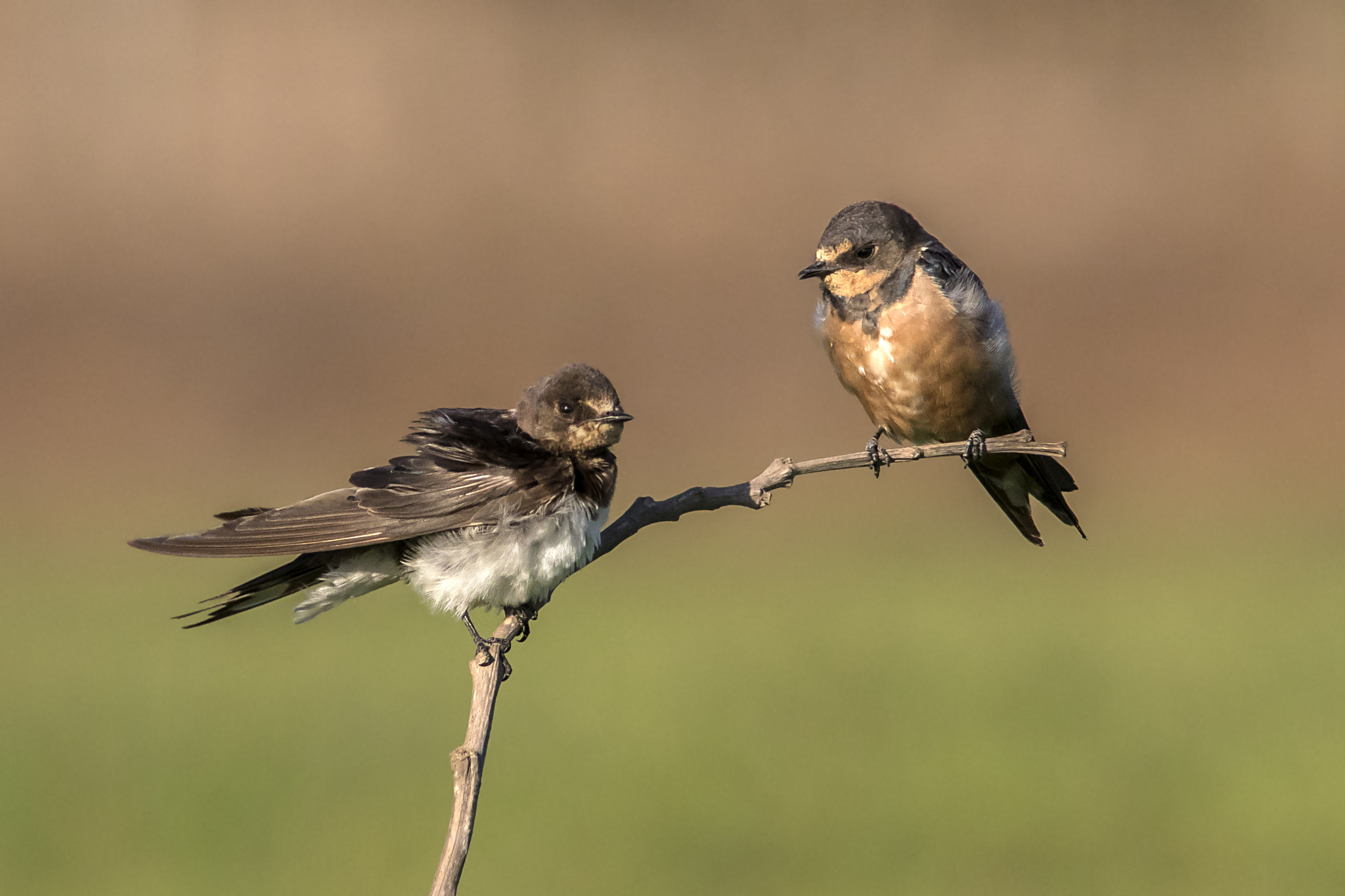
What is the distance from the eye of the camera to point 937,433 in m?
4.51

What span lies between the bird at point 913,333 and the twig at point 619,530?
0.77 m

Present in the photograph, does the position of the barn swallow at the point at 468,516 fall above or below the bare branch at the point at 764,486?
above

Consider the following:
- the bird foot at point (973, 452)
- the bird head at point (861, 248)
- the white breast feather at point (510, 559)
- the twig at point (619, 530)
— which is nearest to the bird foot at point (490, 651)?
the twig at point (619, 530)

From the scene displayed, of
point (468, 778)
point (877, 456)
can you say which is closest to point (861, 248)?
point (877, 456)

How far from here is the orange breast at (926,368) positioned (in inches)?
171

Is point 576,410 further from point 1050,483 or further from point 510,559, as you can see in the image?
point 1050,483

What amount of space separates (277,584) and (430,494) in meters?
0.50

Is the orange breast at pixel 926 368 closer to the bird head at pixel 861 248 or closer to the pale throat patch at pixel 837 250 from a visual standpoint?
the bird head at pixel 861 248

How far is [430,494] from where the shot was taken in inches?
148


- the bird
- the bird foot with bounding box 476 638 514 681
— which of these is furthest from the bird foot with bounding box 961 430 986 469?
the bird foot with bounding box 476 638 514 681

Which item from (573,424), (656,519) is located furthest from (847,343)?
(656,519)

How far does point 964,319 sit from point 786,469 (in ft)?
5.71

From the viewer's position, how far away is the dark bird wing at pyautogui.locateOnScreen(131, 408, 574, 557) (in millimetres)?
3570

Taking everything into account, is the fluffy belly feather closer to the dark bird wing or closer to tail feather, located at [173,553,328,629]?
the dark bird wing
